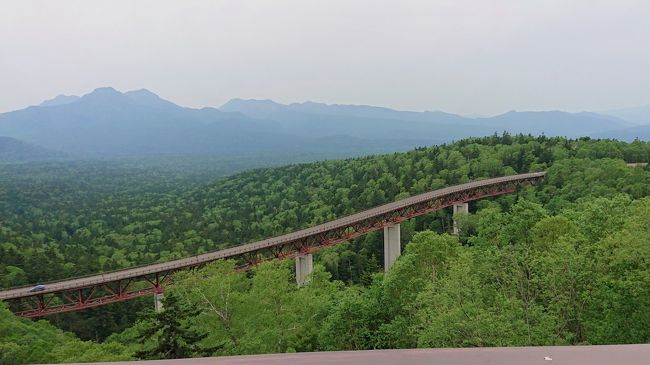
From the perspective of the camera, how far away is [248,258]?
31812 mm

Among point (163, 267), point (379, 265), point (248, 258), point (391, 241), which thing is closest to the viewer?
point (163, 267)

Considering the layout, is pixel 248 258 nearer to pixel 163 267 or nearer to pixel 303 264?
pixel 303 264

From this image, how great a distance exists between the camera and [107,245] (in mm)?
49562

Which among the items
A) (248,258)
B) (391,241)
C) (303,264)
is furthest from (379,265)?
(248,258)

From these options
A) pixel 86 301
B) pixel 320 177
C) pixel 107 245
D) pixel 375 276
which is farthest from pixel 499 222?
pixel 320 177

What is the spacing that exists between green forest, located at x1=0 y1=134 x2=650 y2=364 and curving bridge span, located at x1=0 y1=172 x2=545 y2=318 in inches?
57.4

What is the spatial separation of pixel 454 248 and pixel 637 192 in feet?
78.2

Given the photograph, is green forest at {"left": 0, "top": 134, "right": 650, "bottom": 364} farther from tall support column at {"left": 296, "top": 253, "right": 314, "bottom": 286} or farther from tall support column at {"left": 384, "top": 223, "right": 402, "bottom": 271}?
tall support column at {"left": 296, "top": 253, "right": 314, "bottom": 286}

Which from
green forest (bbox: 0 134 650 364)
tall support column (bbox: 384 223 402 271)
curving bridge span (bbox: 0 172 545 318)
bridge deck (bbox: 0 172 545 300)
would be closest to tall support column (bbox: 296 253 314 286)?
curving bridge span (bbox: 0 172 545 318)

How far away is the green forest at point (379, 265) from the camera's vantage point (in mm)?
9797

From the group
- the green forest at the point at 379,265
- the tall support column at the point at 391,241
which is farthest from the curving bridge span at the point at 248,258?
the green forest at the point at 379,265

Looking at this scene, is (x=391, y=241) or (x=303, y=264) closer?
(x=303, y=264)

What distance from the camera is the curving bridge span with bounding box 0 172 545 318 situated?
1023 inches

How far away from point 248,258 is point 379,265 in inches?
484
